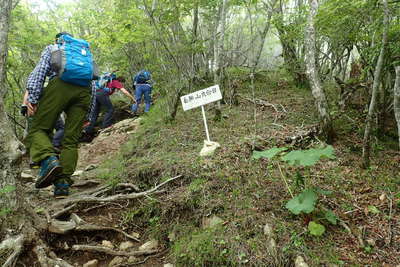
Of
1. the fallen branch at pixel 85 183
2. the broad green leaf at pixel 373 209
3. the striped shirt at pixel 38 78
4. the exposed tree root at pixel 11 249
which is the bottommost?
the fallen branch at pixel 85 183

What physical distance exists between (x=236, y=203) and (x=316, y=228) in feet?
2.71

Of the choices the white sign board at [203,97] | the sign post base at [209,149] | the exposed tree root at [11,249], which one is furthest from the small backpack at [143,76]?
the exposed tree root at [11,249]

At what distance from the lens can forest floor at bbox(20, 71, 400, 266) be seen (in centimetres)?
225

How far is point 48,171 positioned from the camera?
316 centimetres

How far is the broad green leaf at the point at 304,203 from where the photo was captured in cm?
224

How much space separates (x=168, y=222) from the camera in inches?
119

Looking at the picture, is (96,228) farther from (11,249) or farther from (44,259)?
(11,249)

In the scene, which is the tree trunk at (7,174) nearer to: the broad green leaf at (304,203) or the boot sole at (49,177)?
the boot sole at (49,177)

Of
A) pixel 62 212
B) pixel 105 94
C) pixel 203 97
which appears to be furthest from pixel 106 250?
pixel 105 94

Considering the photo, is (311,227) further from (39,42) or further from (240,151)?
(39,42)

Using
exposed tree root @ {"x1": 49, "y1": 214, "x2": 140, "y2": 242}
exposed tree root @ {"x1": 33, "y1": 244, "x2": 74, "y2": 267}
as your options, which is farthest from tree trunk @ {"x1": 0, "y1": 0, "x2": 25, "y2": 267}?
exposed tree root @ {"x1": 49, "y1": 214, "x2": 140, "y2": 242}

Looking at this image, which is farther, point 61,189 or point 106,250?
point 61,189

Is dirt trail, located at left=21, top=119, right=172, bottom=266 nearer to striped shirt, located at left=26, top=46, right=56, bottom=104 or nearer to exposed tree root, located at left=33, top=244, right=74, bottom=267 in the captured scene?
exposed tree root, located at left=33, top=244, right=74, bottom=267

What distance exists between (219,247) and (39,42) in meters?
9.50
